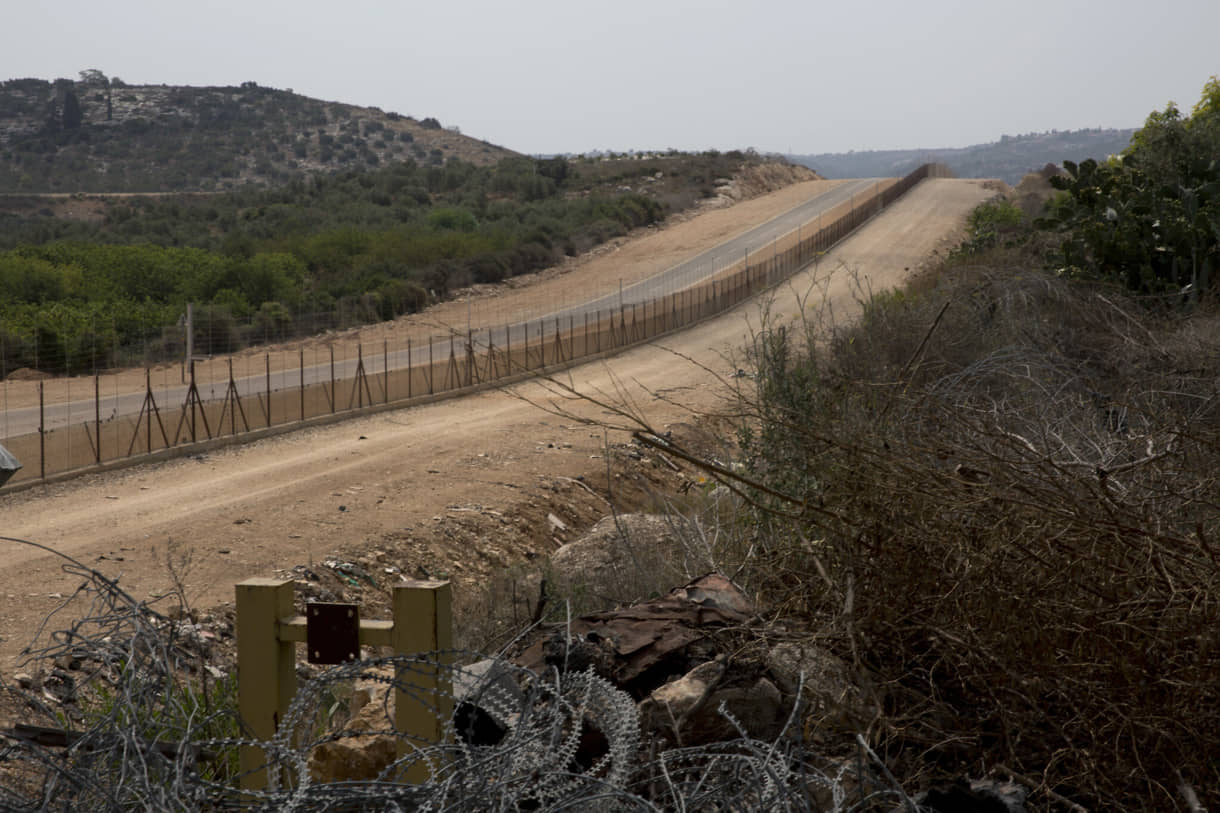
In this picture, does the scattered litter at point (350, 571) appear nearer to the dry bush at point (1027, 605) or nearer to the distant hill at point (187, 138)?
the dry bush at point (1027, 605)

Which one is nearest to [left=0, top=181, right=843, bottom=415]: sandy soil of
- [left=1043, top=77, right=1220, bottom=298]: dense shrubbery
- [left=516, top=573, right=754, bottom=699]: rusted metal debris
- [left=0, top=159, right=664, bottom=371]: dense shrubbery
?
[left=0, top=159, right=664, bottom=371]: dense shrubbery

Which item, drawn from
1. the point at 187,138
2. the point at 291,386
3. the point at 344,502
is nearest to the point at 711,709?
the point at 344,502

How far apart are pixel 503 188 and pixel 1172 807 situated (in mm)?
72833

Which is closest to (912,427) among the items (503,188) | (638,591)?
(638,591)

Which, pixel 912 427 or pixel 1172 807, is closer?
pixel 1172 807

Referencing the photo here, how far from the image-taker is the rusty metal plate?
3.24 metres

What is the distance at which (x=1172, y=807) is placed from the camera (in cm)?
311

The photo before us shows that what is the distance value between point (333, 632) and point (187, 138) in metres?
120

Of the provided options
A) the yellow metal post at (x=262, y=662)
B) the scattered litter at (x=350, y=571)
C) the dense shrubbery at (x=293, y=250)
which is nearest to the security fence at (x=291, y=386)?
the scattered litter at (x=350, y=571)

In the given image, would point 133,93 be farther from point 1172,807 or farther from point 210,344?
point 1172,807

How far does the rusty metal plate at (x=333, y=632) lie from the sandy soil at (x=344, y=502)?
16.9ft

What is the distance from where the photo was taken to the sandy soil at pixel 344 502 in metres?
11.9

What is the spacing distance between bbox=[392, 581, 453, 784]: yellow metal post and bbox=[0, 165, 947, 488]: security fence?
5.75 m

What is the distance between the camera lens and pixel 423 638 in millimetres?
3246
